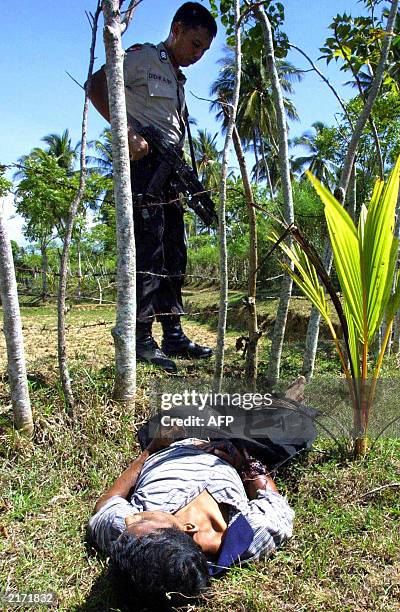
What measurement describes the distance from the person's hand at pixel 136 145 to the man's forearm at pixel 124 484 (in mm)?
1831

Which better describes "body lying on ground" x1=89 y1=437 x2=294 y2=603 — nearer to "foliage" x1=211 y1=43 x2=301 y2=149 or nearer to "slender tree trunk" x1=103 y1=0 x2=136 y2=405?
"slender tree trunk" x1=103 y1=0 x2=136 y2=405

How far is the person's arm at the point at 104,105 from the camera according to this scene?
9.29ft

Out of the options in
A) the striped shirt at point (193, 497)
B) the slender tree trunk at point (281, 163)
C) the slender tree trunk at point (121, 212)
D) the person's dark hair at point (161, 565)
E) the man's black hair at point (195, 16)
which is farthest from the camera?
the slender tree trunk at point (281, 163)

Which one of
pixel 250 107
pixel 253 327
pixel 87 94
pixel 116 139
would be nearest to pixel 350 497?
pixel 253 327

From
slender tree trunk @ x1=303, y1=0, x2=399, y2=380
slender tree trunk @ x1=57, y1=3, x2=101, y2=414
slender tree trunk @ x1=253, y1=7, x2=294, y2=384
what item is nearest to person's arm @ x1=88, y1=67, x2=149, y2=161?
slender tree trunk @ x1=57, y1=3, x2=101, y2=414

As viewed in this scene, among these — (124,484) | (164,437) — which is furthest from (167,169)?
(124,484)

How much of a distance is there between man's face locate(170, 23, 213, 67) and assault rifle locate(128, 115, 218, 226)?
0.50m

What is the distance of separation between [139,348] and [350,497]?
176cm

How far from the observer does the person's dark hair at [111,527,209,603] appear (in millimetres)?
1374

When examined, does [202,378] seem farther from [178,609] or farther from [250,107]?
[250,107]

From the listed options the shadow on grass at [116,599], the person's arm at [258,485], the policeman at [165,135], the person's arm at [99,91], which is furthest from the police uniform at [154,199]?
the shadow on grass at [116,599]

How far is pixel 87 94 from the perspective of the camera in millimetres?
2500

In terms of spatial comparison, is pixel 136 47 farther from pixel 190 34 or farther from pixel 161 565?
pixel 161 565

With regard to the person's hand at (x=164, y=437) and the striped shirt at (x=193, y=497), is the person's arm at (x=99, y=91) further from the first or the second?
the striped shirt at (x=193, y=497)
